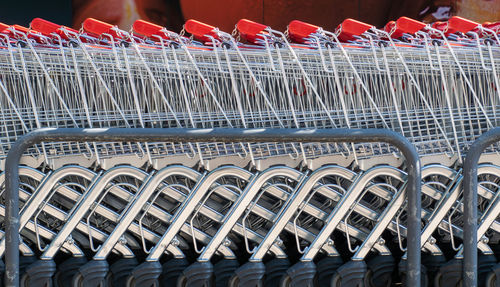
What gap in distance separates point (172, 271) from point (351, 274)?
805 mm

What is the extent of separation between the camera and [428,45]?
3.54 m

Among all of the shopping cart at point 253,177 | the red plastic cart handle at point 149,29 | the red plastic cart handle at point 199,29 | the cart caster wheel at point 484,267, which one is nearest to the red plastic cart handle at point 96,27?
the shopping cart at point 253,177

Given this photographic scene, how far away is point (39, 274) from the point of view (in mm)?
3199

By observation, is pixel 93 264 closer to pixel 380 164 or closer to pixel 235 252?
pixel 235 252

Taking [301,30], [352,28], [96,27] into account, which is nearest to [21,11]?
[96,27]

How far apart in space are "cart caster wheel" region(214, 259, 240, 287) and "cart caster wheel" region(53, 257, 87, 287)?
23.5 inches

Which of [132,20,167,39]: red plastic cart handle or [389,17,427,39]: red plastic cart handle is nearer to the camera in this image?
[389,17,427,39]: red plastic cart handle

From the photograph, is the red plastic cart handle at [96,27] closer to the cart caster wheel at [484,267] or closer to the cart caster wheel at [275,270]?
the cart caster wheel at [275,270]

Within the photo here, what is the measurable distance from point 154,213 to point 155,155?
336mm

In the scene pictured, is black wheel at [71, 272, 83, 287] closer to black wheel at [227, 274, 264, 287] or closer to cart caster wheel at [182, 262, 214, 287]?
cart caster wheel at [182, 262, 214, 287]

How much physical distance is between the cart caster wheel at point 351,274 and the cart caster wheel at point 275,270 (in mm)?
245

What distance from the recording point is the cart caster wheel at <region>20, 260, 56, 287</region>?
10.5 ft

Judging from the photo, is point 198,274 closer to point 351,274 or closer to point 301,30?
point 351,274

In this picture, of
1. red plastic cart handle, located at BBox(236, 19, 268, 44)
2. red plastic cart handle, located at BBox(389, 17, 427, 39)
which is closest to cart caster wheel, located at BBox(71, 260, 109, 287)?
red plastic cart handle, located at BBox(236, 19, 268, 44)
